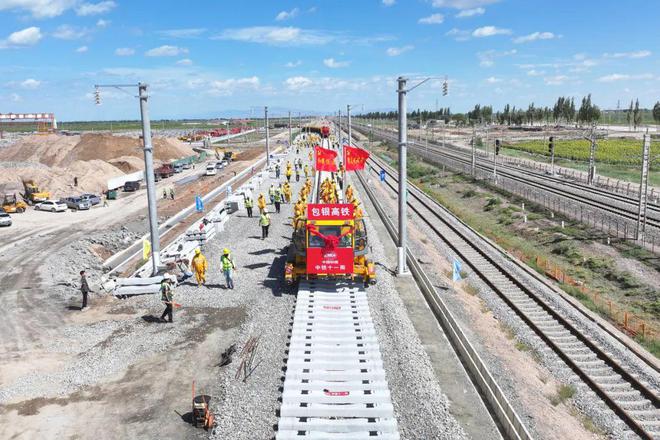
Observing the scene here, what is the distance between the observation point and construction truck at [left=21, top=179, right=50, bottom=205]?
154ft

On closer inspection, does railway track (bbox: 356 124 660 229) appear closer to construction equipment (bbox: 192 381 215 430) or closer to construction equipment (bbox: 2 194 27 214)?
construction equipment (bbox: 192 381 215 430)

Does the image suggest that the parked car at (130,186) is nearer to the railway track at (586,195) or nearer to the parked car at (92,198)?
the parked car at (92,198)

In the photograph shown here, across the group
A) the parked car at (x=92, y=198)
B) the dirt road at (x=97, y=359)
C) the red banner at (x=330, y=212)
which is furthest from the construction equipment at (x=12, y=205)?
the red banner at (x=330, y=212)

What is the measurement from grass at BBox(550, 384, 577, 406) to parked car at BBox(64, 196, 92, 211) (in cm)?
4293

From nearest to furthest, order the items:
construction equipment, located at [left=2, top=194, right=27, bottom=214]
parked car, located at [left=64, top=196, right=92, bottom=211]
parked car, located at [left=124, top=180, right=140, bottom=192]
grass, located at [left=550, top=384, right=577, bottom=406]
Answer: grass, located at [left=550, top=384, right=577, bottom=406], construction equipment, located at [left=2, top=194, right=27, bottom=214], parked car, located at [left=64, top=196, right=92, bottom=211], parked car, located at [left=124, top=180, right=140, bottom=192]

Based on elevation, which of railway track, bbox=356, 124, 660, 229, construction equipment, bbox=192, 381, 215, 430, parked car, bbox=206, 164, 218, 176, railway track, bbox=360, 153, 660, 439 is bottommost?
railway track, bbox=360, 153, 660, 439

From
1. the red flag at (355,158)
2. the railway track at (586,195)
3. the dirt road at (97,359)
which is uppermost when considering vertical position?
the red flag at (355,158)

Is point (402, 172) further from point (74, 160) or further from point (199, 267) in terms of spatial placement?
point (74, 160)

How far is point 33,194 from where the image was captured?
1868 inches

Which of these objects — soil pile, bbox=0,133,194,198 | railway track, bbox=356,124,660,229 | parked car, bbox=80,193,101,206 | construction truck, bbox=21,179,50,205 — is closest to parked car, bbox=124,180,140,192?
soil pile, bbox=0,133,194,198

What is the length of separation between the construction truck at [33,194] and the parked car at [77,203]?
251 centimetres

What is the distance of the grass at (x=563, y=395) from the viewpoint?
12.9 meters

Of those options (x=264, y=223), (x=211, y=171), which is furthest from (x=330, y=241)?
(x=211, y=171)

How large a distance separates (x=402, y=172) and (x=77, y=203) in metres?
35.7
